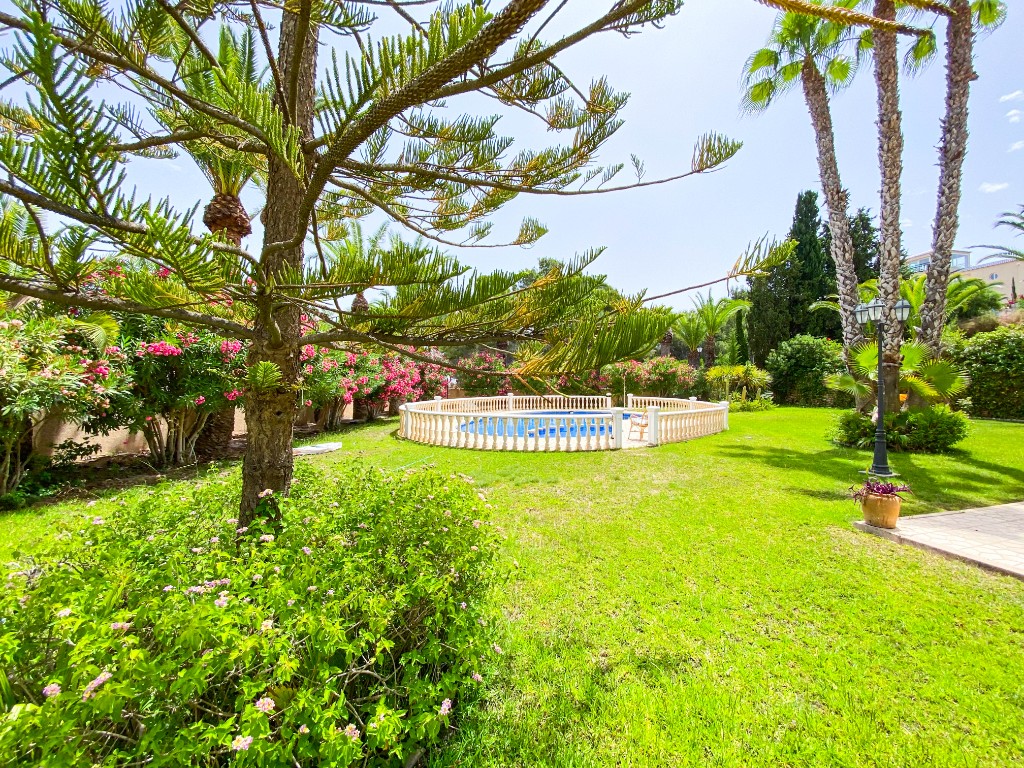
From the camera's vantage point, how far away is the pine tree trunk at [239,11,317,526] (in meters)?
2.24

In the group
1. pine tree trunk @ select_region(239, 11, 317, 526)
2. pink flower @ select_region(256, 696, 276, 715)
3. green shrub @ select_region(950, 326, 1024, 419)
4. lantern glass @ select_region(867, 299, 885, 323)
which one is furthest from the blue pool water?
green shrub @ select_region(950, 326, 1024, 419)

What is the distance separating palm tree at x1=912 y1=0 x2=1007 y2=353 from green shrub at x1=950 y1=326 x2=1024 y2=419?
8396mm

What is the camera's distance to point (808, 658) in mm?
2873

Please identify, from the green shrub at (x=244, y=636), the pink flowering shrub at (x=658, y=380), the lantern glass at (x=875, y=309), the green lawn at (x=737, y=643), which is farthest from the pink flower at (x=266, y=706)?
the pink flowering shrub at (x=658, y=380)

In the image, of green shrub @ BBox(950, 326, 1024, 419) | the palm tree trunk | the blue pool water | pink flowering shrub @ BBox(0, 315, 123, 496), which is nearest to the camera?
pink flowering shrub @ BBox(0, 315, 123, 496)

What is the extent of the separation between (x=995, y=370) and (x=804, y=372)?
23.4ft

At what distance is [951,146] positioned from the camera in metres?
9.84

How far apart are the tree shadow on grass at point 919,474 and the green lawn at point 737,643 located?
29 centimetres

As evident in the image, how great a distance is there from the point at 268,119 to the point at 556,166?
1.59 meters

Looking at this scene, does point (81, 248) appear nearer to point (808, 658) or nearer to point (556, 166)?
point (556, 166)

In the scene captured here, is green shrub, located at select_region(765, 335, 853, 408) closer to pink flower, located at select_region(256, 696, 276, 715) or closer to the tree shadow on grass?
the tree shadow on grass

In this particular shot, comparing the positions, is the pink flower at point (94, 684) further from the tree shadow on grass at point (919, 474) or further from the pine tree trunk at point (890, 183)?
the pine tree trunk at point (890, 183)

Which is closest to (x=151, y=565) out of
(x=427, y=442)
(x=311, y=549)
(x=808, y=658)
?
(x=311, y=549)

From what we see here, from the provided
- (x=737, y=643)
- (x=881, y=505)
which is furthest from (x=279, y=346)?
(x=881, y=505)
